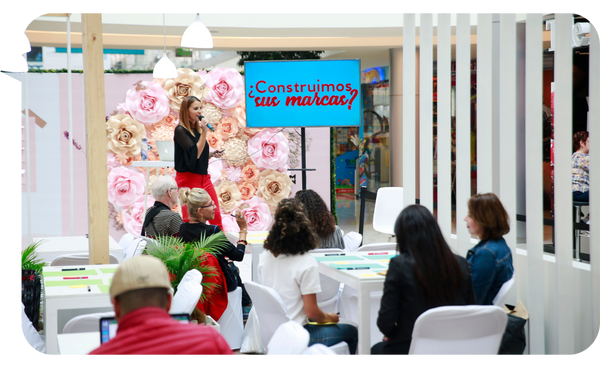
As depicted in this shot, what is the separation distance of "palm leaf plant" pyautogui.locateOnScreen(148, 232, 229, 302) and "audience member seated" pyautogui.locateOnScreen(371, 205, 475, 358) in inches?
44.5

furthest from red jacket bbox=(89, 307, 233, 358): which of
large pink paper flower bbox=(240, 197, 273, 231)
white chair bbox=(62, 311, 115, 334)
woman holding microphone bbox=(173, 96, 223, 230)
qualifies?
large pink paper flower bbox=(240, 197, 273, 231)

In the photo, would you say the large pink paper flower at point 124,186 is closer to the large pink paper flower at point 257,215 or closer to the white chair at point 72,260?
the large pink paper flower at point 257,215

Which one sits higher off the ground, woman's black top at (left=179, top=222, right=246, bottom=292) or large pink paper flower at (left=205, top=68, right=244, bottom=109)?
large pink paper flower at (left=205, top=68, right=244, bottom=109)

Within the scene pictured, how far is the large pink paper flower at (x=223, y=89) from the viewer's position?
7000mm

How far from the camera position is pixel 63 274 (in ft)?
10.4

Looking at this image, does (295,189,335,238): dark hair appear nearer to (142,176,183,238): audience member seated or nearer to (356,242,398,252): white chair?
(356,242,398,252): white chair

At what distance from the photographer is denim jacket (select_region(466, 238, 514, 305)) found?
9.11ft

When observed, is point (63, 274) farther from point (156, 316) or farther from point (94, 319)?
point (156, 316)

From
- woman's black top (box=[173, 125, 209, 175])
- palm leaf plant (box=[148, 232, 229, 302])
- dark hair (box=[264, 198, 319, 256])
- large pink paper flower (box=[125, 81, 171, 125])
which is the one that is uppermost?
large pink paper flower (box=[125, 81, 171, 125])

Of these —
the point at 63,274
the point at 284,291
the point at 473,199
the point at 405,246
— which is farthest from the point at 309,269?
the point at 63,274

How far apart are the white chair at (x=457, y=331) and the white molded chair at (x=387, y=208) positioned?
380 cm

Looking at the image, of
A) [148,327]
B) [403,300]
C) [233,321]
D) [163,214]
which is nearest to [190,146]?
[163,214]

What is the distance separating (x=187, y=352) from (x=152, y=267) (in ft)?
0.79

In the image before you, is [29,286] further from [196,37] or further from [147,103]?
[147,103]
